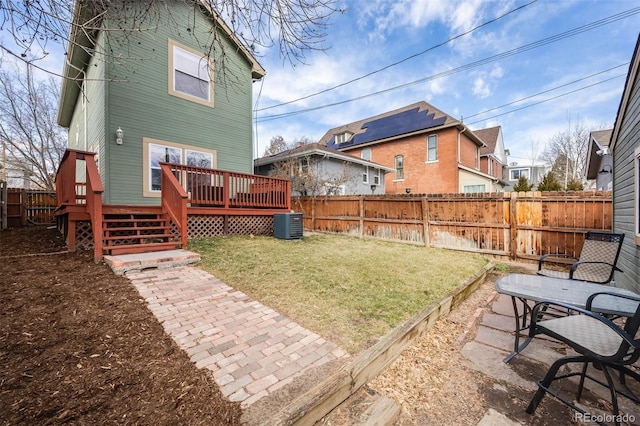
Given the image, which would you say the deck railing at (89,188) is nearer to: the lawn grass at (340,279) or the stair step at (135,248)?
the stair step at (135,248)

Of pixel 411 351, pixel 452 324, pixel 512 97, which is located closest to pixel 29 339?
pixel 411 351

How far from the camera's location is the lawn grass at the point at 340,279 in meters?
2.88

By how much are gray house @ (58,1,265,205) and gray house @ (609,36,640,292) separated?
7.53 metres

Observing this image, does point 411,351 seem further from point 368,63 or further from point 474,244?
point 368,63

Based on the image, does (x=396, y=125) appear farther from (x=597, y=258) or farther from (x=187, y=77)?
(x=597, y=258)

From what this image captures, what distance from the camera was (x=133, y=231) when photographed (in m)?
5.72

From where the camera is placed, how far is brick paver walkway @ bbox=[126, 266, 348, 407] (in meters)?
1.89

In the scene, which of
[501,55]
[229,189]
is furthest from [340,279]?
[501,55]

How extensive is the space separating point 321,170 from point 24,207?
1248cm

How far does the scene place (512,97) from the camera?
16828 millimetres

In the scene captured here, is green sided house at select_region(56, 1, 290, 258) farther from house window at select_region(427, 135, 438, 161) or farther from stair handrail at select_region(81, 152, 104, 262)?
house window at select_region(427, 135, 438, 161)

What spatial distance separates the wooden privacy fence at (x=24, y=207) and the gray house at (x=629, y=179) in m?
16.4

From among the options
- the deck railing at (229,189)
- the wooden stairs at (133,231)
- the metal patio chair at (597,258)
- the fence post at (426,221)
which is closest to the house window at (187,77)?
the deck railing at (229,189)

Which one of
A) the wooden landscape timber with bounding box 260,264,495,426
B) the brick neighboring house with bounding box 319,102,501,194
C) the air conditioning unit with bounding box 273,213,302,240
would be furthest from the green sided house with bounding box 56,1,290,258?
the brick neighboring house with bounding box 319,102,501,194
